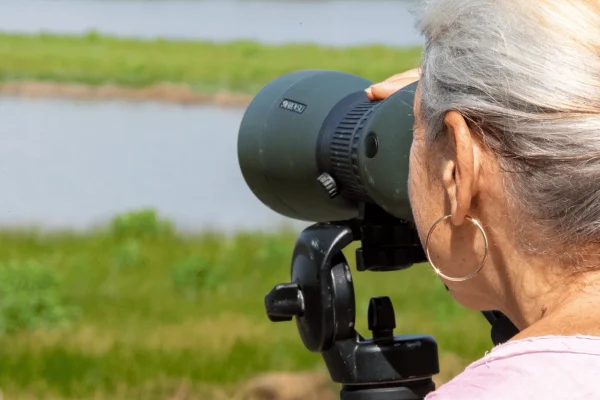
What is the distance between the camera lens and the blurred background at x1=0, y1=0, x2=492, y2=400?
335cm

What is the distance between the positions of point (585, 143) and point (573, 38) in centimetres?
9

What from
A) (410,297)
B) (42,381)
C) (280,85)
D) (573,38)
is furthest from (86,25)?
(573,38)

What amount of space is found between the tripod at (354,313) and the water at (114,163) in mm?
4038

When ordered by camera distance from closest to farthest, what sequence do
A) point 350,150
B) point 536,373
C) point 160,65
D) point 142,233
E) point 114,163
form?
point 536,373 → point 350,150 → point 142,233 → point 114,163 → point 160,65

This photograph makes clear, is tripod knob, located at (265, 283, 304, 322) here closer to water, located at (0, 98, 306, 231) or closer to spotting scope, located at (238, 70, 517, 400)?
spotting scope, located at (238, 70, 517, 400)

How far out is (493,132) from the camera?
1.04m

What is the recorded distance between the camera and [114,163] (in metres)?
8.35

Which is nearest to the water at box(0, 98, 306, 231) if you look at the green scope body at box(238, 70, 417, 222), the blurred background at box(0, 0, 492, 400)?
the blurred background at box(0, 0, 492, 400)

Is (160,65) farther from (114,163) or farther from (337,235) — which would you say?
(337,235)

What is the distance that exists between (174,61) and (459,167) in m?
10.1

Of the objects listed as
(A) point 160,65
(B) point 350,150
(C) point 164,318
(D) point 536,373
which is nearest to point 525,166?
(D) point 536,373

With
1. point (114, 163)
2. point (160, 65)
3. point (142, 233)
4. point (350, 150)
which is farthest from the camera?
point (160, 65)

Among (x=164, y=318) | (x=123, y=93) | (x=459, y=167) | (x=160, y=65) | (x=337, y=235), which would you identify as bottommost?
(x=164, y=318)

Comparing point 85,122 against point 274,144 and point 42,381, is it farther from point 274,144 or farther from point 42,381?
point 274,144
